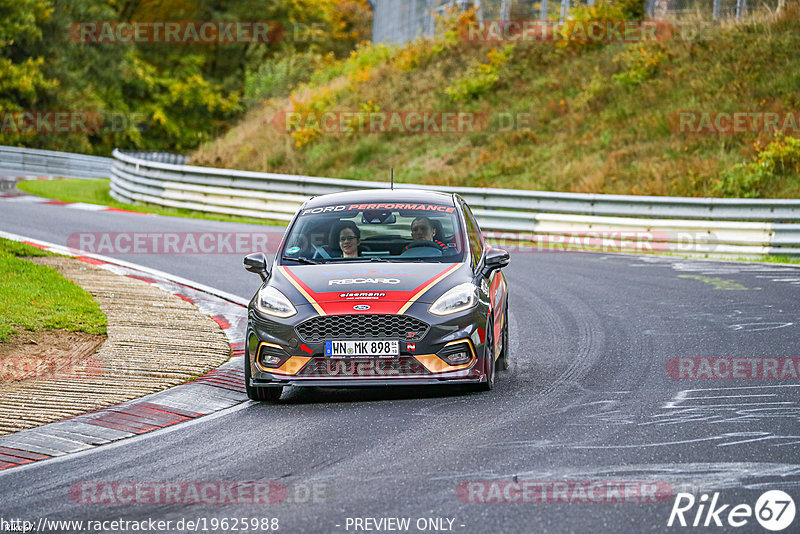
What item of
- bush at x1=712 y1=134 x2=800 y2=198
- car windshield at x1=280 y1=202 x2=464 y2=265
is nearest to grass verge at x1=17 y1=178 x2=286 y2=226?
bush at x1=712 y1=134 x2=800 y2=198

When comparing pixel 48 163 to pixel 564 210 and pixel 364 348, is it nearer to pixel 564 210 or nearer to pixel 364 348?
pixel 564 210

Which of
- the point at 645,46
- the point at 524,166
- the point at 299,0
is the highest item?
the point at 299,0

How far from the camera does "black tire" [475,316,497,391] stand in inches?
329

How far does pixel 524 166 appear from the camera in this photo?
27266mm

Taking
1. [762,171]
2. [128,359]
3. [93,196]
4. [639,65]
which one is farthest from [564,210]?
[93,196]

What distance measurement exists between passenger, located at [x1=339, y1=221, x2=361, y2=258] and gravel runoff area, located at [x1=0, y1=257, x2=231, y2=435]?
1648mm

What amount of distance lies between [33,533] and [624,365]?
18.7 feet

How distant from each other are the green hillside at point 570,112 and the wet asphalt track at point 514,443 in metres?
13.2

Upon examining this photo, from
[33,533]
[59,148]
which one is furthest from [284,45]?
[33,533]

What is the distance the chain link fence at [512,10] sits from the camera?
30.3 meters

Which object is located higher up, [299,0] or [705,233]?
[299,0]

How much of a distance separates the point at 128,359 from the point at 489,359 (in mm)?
3449

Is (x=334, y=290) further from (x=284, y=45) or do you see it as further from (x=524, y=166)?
(x=284, y=45)

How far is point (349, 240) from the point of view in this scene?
9406mm
